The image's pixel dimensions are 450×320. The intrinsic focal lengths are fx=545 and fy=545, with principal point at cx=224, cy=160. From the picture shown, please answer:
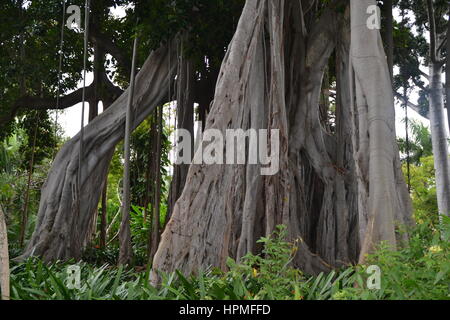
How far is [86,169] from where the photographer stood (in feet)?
21.9

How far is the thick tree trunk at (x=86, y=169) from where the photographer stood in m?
6.34

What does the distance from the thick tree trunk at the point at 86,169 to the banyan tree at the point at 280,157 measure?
0.5 inches

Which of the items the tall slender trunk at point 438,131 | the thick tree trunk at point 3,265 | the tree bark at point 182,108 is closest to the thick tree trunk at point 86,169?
the tree bark at point 182,108

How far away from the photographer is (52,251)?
624 cm

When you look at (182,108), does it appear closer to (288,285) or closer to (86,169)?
(86,169)

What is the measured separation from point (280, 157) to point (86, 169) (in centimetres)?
308

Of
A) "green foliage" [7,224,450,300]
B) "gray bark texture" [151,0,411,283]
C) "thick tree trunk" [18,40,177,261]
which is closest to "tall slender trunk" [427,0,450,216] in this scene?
"gray bark texture" [151,0,411,283]

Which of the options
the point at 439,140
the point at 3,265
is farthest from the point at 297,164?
the point at 439,140

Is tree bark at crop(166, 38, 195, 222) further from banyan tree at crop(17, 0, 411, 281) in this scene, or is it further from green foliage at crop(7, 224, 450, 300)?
Answer: green foliage at crop(7, 224, 450, 300)

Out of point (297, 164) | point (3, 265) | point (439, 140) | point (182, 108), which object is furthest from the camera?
point (439, 140)

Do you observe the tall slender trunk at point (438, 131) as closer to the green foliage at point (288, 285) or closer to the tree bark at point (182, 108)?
the tree bark at point (182, 108)

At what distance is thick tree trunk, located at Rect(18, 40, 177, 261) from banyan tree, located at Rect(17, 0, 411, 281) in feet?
0.04
